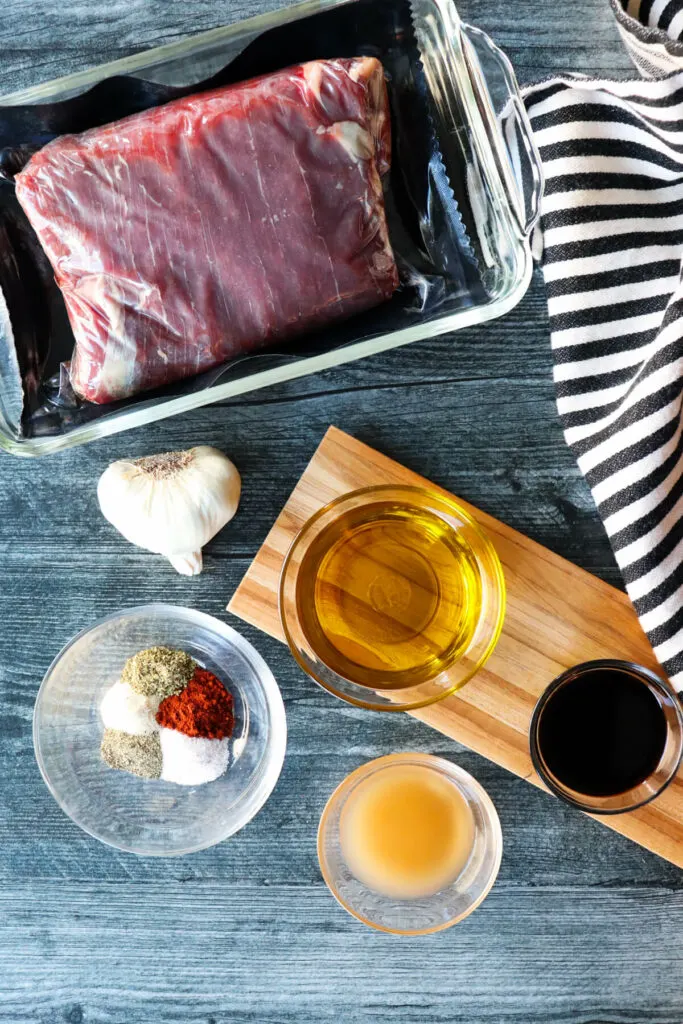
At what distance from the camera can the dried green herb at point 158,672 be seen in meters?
1.05

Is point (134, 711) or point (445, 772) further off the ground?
point (134, 711)

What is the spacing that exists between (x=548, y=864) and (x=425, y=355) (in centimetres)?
60

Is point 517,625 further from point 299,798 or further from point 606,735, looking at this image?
point 299,798

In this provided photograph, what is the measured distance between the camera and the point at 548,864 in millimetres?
1078

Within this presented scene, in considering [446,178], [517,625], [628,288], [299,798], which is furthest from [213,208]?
[299,798]

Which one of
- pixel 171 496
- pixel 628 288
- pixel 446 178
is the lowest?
pixel 171 496

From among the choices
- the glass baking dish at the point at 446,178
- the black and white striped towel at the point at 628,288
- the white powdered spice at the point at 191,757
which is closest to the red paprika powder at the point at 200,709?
the white powdered spice at the point at 191,757

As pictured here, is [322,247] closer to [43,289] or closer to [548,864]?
[43,289]

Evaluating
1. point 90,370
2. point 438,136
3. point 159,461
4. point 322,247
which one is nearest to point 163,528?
point 159,461

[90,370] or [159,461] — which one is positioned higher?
[90,370]

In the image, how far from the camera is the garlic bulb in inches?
40.0

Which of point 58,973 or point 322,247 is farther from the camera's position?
point 58,973

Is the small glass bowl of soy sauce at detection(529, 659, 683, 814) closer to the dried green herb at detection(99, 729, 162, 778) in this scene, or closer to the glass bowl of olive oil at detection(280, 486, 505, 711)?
the glass bowl of olive oil at detection(280, 486, 505, 711)

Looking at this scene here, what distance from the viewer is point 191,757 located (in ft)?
3.45
